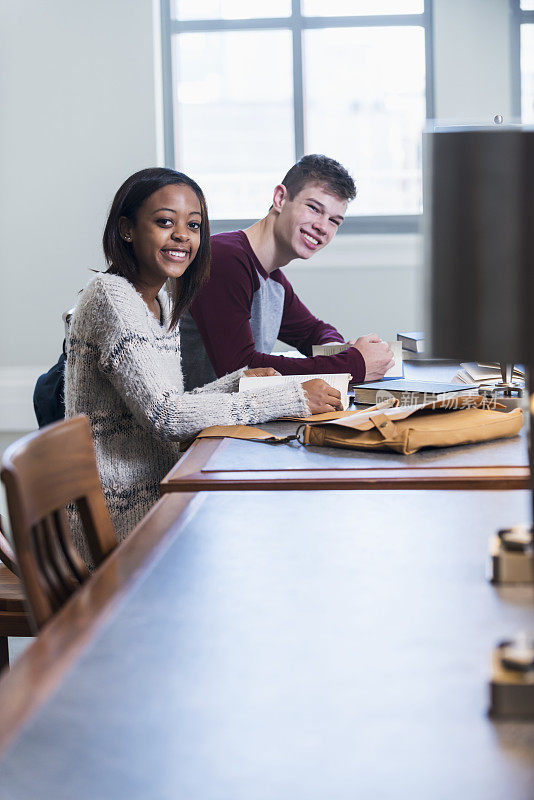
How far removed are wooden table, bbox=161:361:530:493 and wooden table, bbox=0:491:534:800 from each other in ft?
0.76

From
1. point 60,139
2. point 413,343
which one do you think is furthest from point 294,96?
point 413,343

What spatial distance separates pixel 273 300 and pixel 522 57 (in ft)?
11.3

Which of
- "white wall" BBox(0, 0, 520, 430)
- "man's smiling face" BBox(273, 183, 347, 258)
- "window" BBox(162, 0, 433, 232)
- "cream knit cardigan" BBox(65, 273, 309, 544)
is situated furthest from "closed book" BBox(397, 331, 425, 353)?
"window" BBox(162, 0, 433, 232)

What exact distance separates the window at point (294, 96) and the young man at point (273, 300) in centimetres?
275

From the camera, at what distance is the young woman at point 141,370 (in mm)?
1820

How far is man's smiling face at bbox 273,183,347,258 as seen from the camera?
2.89 meters

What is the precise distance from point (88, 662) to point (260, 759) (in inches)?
8.0

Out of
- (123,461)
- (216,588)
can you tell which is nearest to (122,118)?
(123,461)

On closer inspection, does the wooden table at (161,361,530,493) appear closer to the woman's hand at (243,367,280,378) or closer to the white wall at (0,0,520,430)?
the woman's hand at (243,367,280,378)

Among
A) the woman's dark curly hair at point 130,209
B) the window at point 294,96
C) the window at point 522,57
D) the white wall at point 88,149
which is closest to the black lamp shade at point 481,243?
the woman's dark curly hair at point 130,209

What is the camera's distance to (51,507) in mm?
1118

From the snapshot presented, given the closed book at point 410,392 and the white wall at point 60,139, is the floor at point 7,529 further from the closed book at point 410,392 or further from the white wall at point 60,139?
the closed book at point 410,392

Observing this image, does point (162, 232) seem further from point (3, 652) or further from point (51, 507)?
point (51, 507)

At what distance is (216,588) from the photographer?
3.05ft
